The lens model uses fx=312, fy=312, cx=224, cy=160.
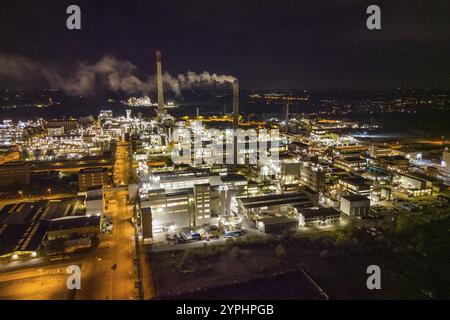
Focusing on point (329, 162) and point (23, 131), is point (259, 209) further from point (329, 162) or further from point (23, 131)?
point (23, 131)

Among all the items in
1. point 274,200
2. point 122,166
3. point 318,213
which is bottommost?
point 318,213

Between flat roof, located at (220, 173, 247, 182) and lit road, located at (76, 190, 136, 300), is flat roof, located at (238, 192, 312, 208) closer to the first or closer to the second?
flat roof, located at (220, 173, 247, 182)

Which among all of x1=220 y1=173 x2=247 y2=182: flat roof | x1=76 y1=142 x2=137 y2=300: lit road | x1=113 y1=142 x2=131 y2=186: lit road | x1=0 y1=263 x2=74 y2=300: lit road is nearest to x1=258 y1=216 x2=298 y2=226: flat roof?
x1=220 y1=173 x2=247 y2=182: flat roof

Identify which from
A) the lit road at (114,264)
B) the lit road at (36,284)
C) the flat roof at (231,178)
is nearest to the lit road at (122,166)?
the lit road at (114,264)

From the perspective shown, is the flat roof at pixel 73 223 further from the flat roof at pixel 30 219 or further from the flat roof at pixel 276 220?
the flat roof at pixel 276 220

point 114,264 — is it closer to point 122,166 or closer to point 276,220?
point 276,220

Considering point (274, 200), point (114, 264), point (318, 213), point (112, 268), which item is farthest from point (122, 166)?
point (318, 213)

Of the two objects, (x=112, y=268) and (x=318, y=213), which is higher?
(x=318, y=213)

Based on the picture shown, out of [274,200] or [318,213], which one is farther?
[274,200]

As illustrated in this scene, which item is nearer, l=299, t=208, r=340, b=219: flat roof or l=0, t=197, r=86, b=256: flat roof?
l=0, t=197, r=86, b=256: flat roof
